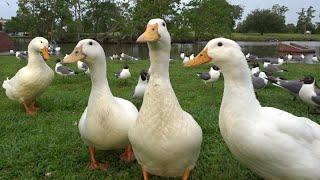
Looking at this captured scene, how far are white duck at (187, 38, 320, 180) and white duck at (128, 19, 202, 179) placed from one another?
44cm

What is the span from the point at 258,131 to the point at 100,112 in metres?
2.03

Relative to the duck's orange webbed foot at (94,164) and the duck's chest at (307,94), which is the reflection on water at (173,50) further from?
the duck's orange webbed foot at (94,164)

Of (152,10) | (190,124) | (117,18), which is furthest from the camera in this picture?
(117,18)

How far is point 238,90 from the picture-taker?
3.79 m

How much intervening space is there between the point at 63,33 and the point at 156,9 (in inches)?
913

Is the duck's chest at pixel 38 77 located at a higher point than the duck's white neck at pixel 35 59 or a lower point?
lower

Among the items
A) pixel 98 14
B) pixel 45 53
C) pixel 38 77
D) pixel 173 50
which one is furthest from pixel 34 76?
pixel 98 14

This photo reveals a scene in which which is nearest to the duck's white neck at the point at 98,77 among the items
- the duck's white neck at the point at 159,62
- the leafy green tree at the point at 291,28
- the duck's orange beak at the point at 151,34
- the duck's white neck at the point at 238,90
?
the duck's white neck at the point at 159,62

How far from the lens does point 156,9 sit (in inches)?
1531

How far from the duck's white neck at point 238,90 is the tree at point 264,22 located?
92.6m

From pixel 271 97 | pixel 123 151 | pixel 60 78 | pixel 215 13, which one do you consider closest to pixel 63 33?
pixel 215 13

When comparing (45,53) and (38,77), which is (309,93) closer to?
(45,53)

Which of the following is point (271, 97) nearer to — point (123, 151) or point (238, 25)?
point (123, 151)

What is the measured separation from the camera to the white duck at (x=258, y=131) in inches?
143
